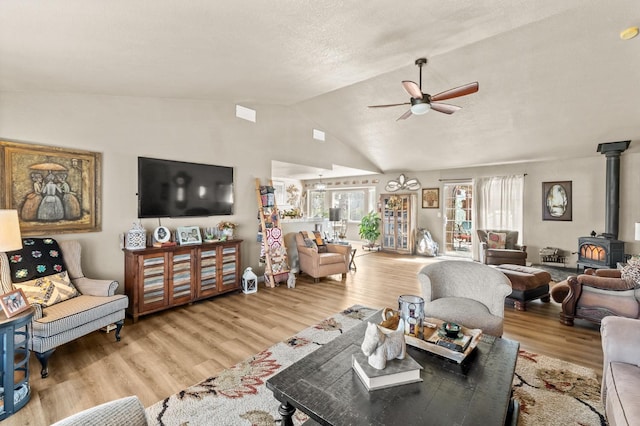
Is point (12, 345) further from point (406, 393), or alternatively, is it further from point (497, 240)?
point (497, 240)

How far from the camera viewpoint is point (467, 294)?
2773mm

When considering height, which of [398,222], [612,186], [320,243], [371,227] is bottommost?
[320,243]

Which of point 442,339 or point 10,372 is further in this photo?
point 10,372

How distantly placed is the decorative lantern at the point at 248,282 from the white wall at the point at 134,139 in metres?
0.48

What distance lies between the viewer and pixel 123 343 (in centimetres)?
284

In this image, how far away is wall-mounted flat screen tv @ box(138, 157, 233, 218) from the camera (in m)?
3.73

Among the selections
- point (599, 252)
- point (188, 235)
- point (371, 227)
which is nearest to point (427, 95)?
point (188, 235)

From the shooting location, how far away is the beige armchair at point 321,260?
16.5 feet

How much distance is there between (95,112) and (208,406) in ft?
10.9

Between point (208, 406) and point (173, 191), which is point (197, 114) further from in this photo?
point (208, 406)

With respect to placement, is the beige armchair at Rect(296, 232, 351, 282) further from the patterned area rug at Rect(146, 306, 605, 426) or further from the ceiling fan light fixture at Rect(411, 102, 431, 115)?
the ceiling fan light fixture at Rect(411, 102, 431, 115)

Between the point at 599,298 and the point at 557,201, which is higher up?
the point at 557,201

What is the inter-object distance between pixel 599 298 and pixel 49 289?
551cm

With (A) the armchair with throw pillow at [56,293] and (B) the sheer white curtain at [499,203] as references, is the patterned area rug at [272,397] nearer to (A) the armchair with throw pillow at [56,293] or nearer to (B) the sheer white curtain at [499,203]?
(A) the armchair with throw pillow at [56,293]
